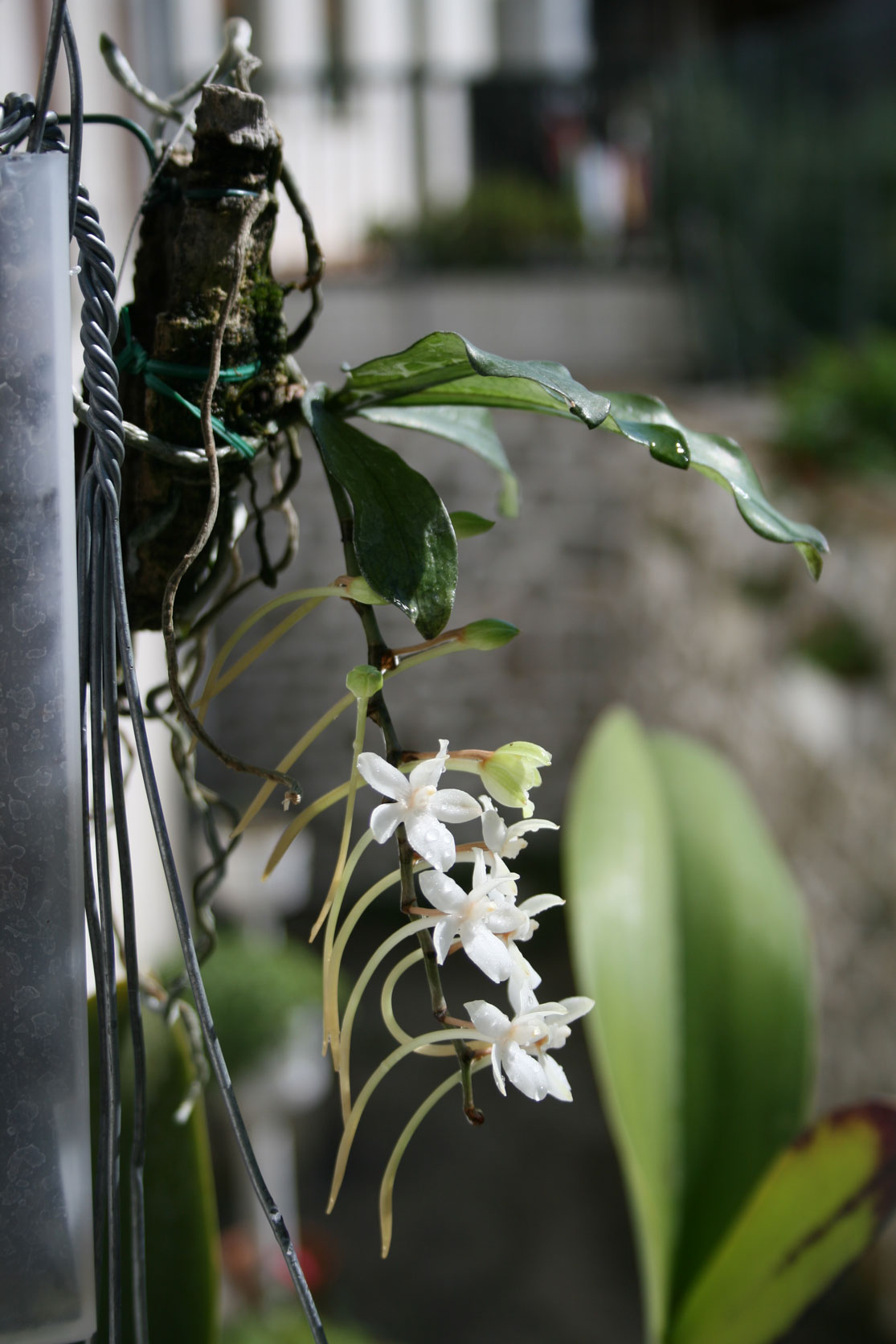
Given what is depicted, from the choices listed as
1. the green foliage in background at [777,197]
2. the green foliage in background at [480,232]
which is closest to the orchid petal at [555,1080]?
the green foliage in background at [777,197]

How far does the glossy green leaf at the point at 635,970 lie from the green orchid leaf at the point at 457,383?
0.42 m

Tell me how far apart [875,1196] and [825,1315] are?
2.15m

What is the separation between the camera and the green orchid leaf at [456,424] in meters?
0.39

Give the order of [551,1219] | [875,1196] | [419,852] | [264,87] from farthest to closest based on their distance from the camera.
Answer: [264,87] → [551,1219] → [875,1196] → [419,852]

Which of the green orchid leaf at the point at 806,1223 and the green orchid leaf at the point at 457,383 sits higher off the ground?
the green orchid leaf at the point at 457,383

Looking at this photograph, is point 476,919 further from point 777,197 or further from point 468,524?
point 777,197

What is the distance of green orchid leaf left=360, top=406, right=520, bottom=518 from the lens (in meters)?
0.39

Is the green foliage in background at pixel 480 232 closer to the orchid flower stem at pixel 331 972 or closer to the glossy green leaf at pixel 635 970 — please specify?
the glossy green leaf at pixel 635 970

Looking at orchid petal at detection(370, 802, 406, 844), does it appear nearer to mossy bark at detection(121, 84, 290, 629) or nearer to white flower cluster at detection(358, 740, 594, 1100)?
white flower cluster at detection(358, 740, 594, 1100)

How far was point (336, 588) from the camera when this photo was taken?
324mm

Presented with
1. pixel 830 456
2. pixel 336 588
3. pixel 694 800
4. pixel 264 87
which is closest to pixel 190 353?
pixel 336 588

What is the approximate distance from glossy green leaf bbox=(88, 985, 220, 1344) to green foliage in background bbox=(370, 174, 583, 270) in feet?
13.2

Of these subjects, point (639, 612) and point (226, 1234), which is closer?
point (226, 1234)

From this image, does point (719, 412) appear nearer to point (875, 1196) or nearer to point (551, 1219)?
point (551, 1219)
